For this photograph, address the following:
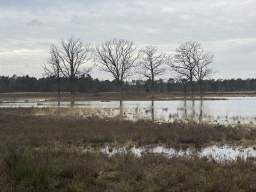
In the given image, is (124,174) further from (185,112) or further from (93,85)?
(93,85)

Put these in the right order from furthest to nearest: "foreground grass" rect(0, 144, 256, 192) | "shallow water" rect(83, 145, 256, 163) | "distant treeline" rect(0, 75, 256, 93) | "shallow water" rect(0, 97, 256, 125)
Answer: "distant treeline" rect(0, 75, 256, 93) → "shallow water" rect(0, 97, 256, 125) → "shallow water" rect(83, 145, 256, 163) → "foreground grass" rect(0, 144, 256, 192)

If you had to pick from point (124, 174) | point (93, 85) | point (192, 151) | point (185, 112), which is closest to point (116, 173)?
point (124, 174)

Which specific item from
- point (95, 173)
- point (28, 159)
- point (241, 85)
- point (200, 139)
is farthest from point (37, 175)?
point (241, 85)

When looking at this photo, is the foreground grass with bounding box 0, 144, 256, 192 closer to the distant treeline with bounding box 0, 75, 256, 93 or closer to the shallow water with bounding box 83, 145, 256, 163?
the shallow water with bounding box 83, 145, 256, 163

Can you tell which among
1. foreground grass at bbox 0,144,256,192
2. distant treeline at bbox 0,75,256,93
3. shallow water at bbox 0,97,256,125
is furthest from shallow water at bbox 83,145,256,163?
distant treeline at bbox 0,75,256,93

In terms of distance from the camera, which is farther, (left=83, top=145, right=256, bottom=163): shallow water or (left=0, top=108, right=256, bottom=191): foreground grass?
(left=83, top=145, right=256, bottom=163): shallow water

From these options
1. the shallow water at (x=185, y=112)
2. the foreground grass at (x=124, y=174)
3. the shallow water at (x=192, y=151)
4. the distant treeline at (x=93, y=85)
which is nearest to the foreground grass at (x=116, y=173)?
the foreground grass at (x=124, y=174)

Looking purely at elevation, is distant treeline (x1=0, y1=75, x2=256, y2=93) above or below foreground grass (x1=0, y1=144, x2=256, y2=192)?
above

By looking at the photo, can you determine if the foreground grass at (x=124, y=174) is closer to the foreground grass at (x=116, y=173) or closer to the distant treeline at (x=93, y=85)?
the foreground grass at (x=116, y=173)

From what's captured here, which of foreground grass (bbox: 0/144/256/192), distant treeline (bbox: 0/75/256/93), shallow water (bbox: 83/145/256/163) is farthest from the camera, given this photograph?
distant treeline (bbox: 0/75/256/93)

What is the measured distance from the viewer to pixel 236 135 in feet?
34.3

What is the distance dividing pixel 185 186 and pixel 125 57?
52958 mm

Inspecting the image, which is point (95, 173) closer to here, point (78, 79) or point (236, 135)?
point (236, 135)

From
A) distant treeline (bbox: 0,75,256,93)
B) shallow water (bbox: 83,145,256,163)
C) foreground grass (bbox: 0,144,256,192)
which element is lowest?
shallow water (bbox: 83,145,256,163)
